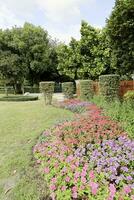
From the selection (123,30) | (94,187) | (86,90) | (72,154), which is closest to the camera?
(94,187)

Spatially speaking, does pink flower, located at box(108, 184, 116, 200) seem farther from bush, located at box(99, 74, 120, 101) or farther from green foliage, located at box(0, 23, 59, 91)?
green foliage, located at box(0, 23, 59, 91)

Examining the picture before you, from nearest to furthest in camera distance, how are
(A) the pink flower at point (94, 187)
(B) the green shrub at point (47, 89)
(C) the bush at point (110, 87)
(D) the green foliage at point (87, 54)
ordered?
(A) the pink flower at point (94, 187), (C) the bush at point (110, 87), (B) the green shrub at point (47, 89), (D) the green foliage at point (87, 54)

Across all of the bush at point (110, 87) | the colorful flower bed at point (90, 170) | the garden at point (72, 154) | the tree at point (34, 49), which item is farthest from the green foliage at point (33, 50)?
the colorful flower bed at point (90, 170)

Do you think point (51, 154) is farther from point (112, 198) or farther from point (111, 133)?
point (112, 198)

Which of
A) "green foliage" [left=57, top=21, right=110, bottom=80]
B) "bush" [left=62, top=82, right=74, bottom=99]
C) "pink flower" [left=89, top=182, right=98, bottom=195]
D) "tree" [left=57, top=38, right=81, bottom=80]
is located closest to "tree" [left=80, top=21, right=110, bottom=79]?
"green foliage" [left=57, top=21, right=110, bottom=80]

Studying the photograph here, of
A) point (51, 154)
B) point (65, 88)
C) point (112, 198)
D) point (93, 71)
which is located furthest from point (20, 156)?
point (93, 71)

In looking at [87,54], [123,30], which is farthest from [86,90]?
[87,54]

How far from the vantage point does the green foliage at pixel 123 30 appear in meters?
21.7

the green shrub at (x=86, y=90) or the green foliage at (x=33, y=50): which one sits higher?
the green foliage at (x=33, y=50)

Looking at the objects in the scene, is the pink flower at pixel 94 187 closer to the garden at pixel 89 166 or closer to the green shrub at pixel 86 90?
the garden at pixel 89 166

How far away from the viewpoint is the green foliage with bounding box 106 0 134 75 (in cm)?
2166

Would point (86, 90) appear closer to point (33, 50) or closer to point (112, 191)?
point (112, 191)

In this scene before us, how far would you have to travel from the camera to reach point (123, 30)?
22578mm

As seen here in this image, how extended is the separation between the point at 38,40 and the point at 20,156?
1579 inches
